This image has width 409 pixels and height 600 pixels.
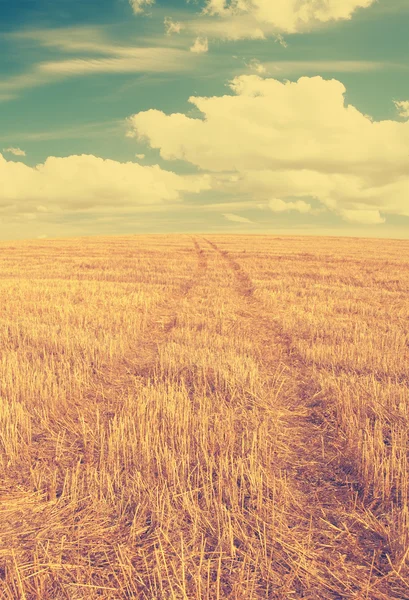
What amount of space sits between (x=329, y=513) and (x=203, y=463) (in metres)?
1.35

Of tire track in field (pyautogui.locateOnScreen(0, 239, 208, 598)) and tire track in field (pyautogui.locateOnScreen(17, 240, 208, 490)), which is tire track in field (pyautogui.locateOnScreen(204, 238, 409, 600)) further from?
tire track in field (pyautogui.locateOnScreen(17, 240, 208, 490))

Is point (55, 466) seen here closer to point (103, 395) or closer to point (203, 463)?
point (203, 463)

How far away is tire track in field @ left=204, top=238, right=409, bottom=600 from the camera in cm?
284

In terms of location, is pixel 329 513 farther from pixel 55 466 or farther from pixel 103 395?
pixel 103 395

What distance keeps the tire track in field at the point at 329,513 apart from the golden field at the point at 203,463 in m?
0.01

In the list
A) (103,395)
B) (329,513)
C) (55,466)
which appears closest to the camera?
(329,513)

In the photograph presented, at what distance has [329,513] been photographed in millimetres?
3607

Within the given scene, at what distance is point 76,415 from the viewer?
229 inches

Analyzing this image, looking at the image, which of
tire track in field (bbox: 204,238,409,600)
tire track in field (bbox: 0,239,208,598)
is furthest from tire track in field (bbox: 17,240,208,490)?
tire track in field (bbox: 204,238,409,600)

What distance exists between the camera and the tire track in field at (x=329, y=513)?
2.84 metres

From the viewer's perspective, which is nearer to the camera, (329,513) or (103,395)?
(329,513)

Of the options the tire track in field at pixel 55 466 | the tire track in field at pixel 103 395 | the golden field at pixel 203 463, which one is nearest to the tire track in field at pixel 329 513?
the golden field at pixel 203 463

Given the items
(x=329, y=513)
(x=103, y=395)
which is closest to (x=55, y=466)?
(x=103, y=395)

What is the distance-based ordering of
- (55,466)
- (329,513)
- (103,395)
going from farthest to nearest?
(103,395) < (55,466) < (329,513)
